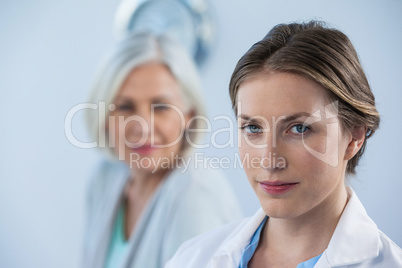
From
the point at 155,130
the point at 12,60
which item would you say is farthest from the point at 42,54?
the point at 155,130

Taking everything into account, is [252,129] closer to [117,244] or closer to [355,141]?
[355,141]

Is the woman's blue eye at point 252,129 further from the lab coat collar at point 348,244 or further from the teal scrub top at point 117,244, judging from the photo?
the teal scrub top at point 117,244

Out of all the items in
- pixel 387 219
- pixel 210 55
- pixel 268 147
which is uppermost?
pixel 210 55

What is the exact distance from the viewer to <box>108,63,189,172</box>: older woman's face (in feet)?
4.47

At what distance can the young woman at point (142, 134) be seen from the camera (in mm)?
1298

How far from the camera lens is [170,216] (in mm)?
1224

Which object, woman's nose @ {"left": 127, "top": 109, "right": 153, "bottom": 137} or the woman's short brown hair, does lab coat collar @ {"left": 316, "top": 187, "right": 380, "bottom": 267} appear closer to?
the woman's short brown hair

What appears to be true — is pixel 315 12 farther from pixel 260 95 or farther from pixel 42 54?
pixel 42 54

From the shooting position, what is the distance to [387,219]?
1.15m

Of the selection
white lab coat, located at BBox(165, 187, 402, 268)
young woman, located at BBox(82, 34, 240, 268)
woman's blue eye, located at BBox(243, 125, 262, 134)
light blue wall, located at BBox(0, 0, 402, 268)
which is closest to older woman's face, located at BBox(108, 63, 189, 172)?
young woman, located at BBox(82, 34, 240, 268)

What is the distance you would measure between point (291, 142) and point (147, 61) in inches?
32.1

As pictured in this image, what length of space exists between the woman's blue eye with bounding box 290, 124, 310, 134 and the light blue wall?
700 mm

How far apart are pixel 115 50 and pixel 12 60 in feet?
1.32

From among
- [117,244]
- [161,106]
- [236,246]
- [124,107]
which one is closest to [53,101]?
[124,107]
